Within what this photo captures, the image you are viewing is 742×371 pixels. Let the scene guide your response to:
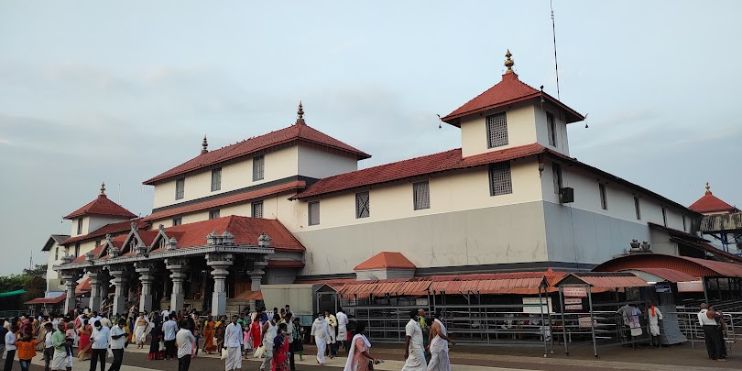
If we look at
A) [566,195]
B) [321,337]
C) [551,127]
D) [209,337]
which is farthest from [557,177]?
[209,337]

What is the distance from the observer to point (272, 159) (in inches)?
1458

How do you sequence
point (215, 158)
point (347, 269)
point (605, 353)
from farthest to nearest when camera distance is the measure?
point (215, 158), point (347, 269), point (605, 353)

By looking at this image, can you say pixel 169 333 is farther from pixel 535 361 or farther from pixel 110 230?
pixel 110 230

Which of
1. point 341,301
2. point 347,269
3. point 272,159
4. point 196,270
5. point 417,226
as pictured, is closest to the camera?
point 341,301

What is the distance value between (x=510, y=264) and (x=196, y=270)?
1903 cm

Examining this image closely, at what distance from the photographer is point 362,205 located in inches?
1242

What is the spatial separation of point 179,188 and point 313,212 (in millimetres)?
14836

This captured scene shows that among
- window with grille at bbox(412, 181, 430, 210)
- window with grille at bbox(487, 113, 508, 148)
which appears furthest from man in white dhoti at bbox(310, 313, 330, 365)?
window with grille at bbox(487, 113, 508, 148)

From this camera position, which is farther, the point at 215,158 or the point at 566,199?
the point at 215,158

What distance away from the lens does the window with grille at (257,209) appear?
36750 mm

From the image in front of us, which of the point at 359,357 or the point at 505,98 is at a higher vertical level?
the point at 505,98

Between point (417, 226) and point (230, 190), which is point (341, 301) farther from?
point (230, 190)

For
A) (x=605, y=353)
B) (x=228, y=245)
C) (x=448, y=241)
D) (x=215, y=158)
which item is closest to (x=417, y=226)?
(x=448, y=241)

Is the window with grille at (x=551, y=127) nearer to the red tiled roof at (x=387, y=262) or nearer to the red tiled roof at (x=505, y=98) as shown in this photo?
the red tiled roof at (x=505, y=98)
